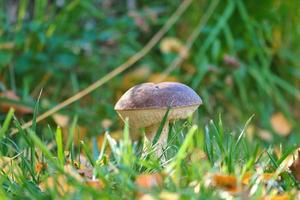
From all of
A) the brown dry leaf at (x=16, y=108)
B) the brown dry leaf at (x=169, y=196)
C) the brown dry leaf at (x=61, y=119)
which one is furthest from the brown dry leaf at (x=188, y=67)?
the brown dry leaf at (x=169, y=196)

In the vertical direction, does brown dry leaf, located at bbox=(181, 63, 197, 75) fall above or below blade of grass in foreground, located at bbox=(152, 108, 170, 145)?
below

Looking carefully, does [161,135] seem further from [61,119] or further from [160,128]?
[61,119]

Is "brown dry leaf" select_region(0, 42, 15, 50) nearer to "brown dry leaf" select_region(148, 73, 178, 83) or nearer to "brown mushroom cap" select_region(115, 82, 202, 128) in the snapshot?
"brown dry leaf" select_region(148, 73, 178, 83)

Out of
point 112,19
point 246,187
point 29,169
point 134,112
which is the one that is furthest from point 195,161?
point 112,19

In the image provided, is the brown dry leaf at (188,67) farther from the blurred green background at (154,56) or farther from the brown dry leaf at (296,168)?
the brown dry leaf at (296,168)

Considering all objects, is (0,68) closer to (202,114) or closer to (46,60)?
(46,60)

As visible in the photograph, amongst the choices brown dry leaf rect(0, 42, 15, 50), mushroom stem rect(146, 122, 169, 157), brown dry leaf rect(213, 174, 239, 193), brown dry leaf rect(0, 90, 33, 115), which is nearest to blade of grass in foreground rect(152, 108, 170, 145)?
mushroom stem rect(146, 122, 169, 157)
